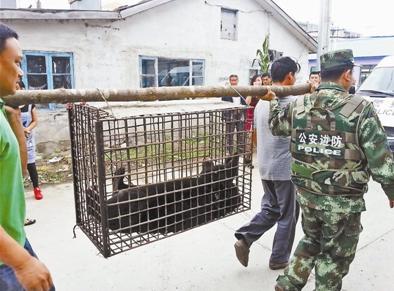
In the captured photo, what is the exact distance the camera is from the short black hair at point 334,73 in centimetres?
206

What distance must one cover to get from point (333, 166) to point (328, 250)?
20.1 inches

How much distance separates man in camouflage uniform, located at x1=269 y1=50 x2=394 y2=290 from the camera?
192 centimetres

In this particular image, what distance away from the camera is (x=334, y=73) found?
81.6 inches

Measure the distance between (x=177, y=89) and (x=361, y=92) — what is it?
5.38 meters

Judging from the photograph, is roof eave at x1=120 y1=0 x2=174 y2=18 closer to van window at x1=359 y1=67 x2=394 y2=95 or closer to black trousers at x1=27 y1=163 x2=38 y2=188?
black trousers at x1=27 y1=163 x2=38 y2=188

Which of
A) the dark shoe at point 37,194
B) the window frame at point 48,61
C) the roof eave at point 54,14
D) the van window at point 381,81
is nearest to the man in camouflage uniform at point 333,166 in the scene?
the dark shoe at point 37,194

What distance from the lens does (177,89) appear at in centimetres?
193

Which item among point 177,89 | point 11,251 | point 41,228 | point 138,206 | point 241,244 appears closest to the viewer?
point 11,251

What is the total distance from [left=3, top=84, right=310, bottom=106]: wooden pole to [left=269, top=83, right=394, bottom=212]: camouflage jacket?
8.0 inches

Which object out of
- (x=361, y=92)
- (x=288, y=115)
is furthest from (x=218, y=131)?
(x=361, y=92)

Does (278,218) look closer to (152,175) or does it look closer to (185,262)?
(185,262)

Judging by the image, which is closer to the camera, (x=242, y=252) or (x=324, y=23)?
(x=242, y=252)

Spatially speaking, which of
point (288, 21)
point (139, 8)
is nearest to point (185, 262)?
point (139, 8)

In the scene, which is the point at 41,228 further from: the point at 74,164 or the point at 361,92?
the point at 361,92
